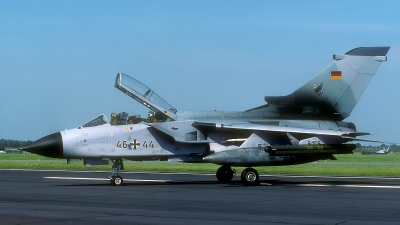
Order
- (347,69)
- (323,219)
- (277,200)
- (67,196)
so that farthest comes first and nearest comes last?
(347,69) → (67,196) → (277,200) → (323,219)

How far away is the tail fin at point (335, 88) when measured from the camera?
78.6 feet

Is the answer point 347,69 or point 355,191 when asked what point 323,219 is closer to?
point 355,191

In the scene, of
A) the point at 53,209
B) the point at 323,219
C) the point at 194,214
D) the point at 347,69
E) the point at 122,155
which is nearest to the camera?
the point at 323,219

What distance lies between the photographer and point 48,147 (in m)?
21.3

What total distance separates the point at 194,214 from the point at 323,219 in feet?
8.71

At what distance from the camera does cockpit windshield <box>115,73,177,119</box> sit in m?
23.4

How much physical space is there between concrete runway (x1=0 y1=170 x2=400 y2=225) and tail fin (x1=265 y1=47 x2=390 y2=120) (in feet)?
14.4

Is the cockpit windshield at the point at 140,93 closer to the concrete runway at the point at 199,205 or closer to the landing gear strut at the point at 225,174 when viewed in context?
the landing gear strut at the point at 225,174

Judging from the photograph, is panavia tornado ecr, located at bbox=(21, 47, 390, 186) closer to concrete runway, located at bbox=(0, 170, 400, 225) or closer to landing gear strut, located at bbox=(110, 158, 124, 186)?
landing gear strut, located at bbox=(110, 158, 124, 186)

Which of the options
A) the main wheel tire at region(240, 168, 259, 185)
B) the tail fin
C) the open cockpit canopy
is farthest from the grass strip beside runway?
the open cockpit canopy

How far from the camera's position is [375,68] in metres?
24.2

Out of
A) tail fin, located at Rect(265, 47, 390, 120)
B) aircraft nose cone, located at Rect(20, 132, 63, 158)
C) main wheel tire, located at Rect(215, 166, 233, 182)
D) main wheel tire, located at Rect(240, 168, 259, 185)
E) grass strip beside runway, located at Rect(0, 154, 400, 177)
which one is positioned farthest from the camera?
grass strip beside runway, located at Rect(0, 154, 400, 177)

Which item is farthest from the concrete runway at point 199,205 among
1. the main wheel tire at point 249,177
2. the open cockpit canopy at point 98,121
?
the open cockpit canopy at point 98,121

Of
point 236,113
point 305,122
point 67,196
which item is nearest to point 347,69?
point 305,122
